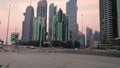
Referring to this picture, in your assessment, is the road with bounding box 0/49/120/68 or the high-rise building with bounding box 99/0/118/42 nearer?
the road with bounding box 0/49/120/68

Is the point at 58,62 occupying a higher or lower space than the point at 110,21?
lower

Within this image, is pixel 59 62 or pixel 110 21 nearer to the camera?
pixel 59 62

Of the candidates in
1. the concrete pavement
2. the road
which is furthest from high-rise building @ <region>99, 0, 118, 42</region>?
the concrete pavement

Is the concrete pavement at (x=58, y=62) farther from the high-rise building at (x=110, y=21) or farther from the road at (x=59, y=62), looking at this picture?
the high-rise building at (x=110, y=21)

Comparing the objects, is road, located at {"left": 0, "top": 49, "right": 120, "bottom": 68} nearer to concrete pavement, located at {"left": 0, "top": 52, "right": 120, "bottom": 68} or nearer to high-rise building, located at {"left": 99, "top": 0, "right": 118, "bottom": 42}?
concrete pavement, located at {"left": 0, "top": 52, "right": 120, "bottom": 68}

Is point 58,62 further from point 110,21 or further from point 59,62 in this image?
point 110,21

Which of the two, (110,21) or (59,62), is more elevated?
(110,21)

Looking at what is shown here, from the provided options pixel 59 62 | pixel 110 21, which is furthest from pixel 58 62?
pixel 110 21

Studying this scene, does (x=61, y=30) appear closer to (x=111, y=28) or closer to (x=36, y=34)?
(x=36, y=34)

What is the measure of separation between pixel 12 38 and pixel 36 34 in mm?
123906

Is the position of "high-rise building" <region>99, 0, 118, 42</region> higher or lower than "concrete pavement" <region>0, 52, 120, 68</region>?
higher

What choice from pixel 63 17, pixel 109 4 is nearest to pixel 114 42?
pixel 109 4

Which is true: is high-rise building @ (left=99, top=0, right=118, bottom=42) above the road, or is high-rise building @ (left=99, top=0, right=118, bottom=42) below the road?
above

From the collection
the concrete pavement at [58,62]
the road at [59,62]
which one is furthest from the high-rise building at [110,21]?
the concrete pavement at [58,62]
